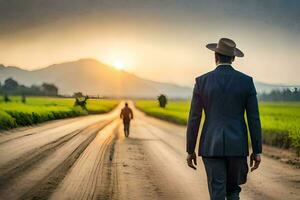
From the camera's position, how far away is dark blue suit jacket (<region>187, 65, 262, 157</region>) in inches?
245

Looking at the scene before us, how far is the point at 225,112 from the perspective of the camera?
246 inches

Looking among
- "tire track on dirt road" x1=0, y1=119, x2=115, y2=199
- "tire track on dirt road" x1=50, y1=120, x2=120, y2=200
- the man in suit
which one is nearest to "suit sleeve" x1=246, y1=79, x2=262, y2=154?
the man in suit

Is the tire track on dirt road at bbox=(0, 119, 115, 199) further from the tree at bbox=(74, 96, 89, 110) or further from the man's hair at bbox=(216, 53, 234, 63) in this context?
the tree at bbox=(74, 96, 89, 110)

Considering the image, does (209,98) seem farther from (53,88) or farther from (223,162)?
(53,88)

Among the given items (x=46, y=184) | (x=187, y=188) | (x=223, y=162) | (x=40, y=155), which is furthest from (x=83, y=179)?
(x=223, y=162)

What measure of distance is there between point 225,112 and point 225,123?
0.11 meters

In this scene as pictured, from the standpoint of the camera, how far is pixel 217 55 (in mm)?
6445

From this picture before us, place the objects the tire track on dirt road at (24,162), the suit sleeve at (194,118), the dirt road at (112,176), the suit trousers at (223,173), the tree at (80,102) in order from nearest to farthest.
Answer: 1. the suit trousers at (223,173)
2. the suit sleeve at (194,118)
3. the dirt road at (112,176)
4. the tire track on dirt road at (24,162)
5. the tree at (80,102)

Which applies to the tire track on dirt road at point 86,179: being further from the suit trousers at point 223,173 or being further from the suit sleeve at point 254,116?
the suit sleeve at point 254,116

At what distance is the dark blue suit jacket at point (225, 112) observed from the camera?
6.22 m

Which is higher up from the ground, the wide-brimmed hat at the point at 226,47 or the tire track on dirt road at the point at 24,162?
the wide-brimmed hat at the point at 226,47

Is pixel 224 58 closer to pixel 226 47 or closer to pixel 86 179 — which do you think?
pixel 226 47

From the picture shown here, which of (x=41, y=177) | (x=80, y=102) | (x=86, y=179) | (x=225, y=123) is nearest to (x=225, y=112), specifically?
(x=225, y=123)

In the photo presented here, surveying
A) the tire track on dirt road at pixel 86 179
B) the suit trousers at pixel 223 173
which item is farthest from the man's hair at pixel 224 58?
the tire track on dirt road at pixel 86 179
